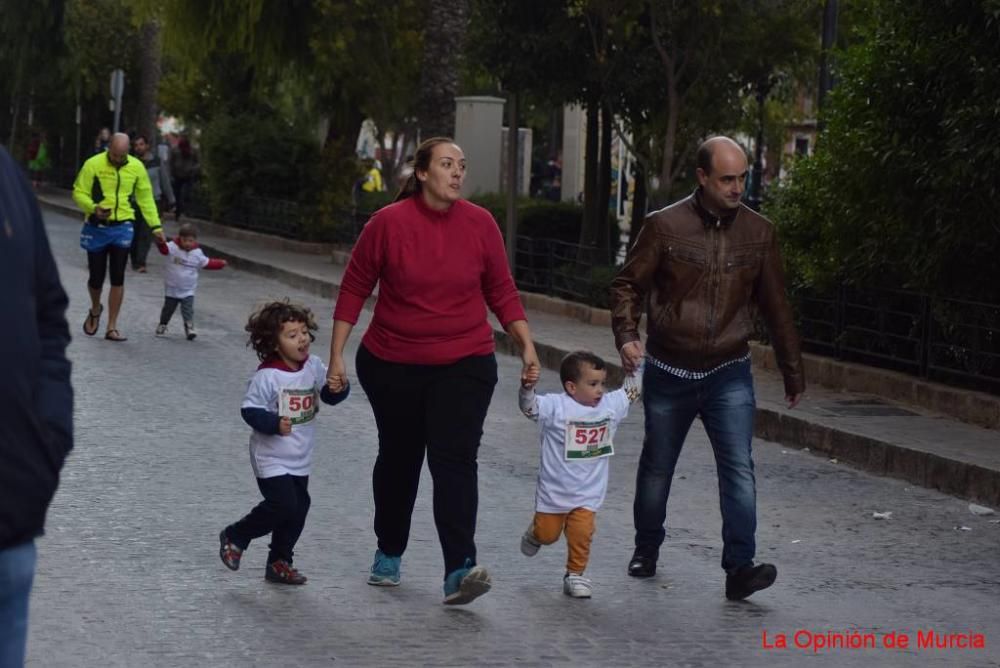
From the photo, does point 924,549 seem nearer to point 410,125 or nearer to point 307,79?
point 307,79

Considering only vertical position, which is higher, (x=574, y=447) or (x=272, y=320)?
(x=272, y=320)

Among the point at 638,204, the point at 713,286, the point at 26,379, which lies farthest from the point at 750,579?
the point at 638,204

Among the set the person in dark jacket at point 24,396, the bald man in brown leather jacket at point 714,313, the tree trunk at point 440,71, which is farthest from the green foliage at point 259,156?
the person in dark jacket at point 24,396

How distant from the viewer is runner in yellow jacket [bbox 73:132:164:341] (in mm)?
16781

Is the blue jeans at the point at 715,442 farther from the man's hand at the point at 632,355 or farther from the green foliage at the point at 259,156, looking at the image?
the green foliage at the point at 259,156

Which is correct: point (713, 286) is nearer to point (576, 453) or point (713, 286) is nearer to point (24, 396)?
point (576, 453)

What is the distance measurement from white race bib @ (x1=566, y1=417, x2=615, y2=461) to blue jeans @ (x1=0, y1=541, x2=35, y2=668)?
399 cm

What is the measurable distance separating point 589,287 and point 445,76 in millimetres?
5155

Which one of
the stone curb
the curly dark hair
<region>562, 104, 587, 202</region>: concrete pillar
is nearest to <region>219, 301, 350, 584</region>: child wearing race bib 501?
the curly dark hair

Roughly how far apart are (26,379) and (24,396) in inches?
1.3

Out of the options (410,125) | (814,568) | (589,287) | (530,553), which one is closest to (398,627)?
(530,553)

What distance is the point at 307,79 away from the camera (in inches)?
1227

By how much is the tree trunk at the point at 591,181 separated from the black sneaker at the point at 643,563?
13773 mm

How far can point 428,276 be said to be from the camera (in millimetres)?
7039
